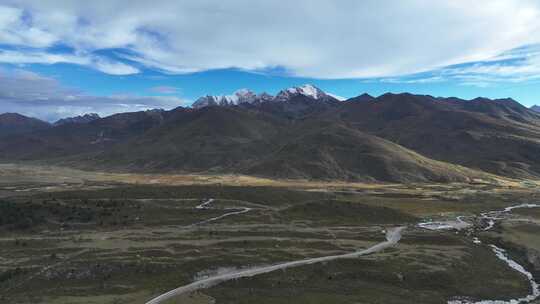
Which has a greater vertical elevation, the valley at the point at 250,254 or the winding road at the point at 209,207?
the winding road at the point at 209,207

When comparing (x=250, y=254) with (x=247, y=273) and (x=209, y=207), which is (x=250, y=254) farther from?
(x=209, y=207)

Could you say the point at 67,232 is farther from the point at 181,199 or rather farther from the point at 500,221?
the point at 500,221

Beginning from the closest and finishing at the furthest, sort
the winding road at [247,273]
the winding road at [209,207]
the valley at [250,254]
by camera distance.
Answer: the winding road at [247,273]
the valley at [250,254]
the winding road at [209,207]

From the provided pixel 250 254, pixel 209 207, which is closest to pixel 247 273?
pixel 250 254

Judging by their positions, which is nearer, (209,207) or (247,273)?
(247,273)

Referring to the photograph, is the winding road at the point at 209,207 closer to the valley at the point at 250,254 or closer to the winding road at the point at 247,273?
the valley at the point at 250,254

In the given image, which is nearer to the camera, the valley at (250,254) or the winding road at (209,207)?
the valley at (250,254)

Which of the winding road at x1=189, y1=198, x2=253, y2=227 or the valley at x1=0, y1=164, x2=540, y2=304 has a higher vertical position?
the winding road at x1=189, y1=198, x2=253, y2=227

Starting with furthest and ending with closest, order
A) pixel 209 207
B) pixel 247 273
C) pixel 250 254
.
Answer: pixel 209 207
pixel 250 254
pixel 247 273

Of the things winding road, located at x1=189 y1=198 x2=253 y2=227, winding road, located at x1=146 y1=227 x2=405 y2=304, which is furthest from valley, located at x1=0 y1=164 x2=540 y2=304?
winding road, located at x1=189 y1=198 x2=253 y2=227

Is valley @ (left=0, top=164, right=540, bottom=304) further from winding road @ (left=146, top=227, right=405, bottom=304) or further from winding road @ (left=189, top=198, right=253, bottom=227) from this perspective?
A: winding road @ (left=189, top=198, right=253, bottom=227)

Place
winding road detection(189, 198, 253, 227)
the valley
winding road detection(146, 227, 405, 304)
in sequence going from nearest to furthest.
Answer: winding road detection(146, 227, 405, 304), the valley, winding road detection(189, 198, 253, 227)

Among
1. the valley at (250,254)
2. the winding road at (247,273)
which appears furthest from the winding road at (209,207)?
the winding road at (247,273)
